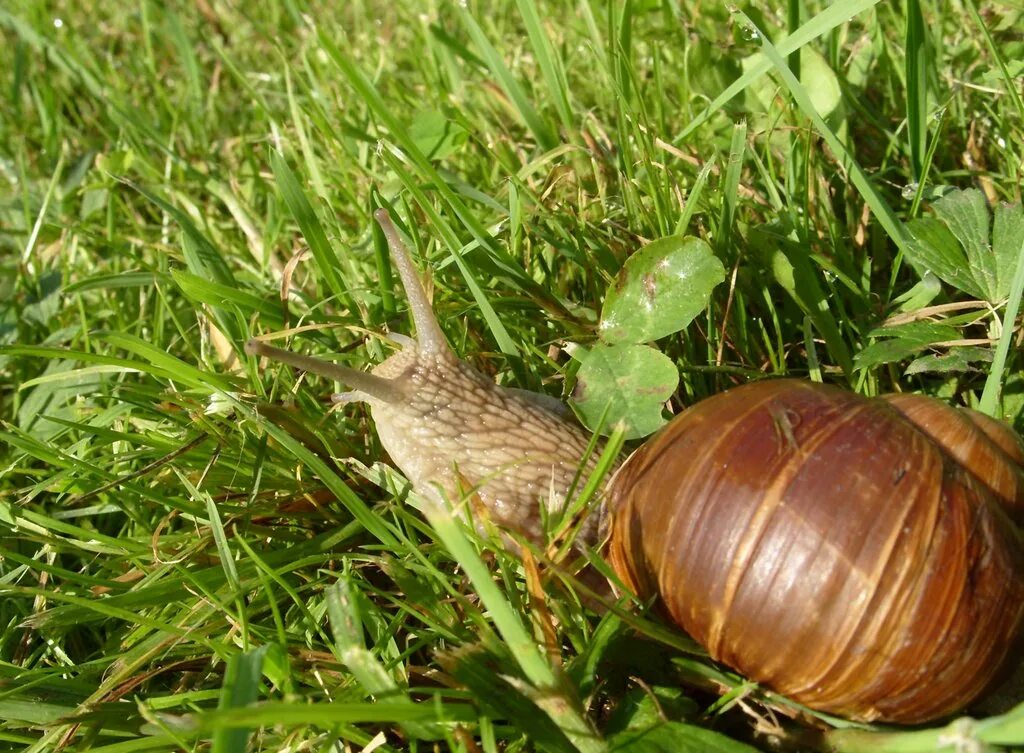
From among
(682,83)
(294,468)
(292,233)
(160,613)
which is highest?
(682,83)

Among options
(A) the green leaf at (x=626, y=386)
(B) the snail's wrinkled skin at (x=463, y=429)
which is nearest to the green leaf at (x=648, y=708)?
(B) the snail's wrinkled skin at (x=463, y=429)

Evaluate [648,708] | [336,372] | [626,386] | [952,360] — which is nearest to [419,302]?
[336,372]

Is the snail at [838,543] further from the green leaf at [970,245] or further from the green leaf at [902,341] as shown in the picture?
the green leaf at [970,245]

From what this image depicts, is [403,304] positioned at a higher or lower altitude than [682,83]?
lower

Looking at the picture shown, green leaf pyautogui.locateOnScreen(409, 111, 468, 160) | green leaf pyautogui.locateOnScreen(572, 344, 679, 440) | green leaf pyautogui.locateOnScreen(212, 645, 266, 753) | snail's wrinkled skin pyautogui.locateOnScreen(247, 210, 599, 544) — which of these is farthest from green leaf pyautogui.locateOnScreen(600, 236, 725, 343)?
green leaf pyautogui.locateOnScreen(212, 645, 266, 753)

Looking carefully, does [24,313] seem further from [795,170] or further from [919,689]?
[919,689]

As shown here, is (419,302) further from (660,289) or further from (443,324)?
(660,289)

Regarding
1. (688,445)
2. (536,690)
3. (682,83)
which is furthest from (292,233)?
(536,690)
